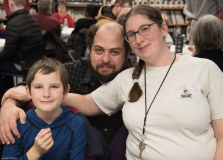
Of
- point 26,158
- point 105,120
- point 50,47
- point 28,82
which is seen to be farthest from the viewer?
point 50,47

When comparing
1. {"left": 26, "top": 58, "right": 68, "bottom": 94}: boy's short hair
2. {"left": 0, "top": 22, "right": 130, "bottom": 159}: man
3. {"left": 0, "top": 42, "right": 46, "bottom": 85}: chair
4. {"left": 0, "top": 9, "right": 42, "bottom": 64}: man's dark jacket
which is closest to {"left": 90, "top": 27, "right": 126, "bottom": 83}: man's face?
{"left": 0, "top": 22, "right": 130, "bottom": 159}: man

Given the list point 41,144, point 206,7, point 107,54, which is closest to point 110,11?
point 206,7

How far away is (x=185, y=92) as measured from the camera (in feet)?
4.60

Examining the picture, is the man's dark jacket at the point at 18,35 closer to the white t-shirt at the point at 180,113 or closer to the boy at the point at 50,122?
the boy at the point at 50,122

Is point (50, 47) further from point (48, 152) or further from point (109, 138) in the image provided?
point (48, 152)

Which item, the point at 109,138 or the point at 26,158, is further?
the point at 109,138

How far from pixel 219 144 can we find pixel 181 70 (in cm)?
38

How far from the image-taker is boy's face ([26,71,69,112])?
134 cm

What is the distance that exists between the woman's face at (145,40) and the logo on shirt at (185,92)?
0.20 meters

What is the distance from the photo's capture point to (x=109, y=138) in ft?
5.98

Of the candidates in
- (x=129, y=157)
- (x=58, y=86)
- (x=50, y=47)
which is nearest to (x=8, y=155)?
(x=58, y=86)

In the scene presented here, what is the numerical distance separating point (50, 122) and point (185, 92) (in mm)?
633

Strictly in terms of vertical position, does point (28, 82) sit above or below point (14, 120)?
above

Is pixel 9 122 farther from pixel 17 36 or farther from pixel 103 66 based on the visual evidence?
pixel 17 36
